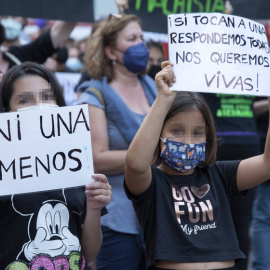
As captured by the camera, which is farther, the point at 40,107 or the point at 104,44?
the point at 104,44

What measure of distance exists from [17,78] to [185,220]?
0.99 meters

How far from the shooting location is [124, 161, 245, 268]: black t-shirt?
2.62 metres

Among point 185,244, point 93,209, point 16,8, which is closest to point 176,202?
point 185,244

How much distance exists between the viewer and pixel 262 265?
14.6 ft

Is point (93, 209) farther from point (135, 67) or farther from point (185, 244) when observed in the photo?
point (135, 67)

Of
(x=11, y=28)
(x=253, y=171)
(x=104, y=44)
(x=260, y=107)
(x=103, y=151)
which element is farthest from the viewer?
(x=11, y=28)

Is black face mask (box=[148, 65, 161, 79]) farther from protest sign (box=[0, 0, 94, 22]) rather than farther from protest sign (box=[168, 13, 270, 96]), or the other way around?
protest sign (box=[168, 13, 270, 96])

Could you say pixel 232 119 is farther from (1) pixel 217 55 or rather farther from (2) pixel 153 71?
(1) pixel 217 55

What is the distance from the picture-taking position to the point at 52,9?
411 centimetres

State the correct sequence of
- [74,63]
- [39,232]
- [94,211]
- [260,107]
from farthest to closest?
[74,63] → [260,107] → [94,211] → [39,232]

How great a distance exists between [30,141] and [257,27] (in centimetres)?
117

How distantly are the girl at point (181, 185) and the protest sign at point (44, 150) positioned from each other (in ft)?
0.71

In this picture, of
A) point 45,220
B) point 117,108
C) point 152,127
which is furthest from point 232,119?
point 45,220

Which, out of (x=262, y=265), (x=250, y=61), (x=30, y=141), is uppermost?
(x=250, y=61)
